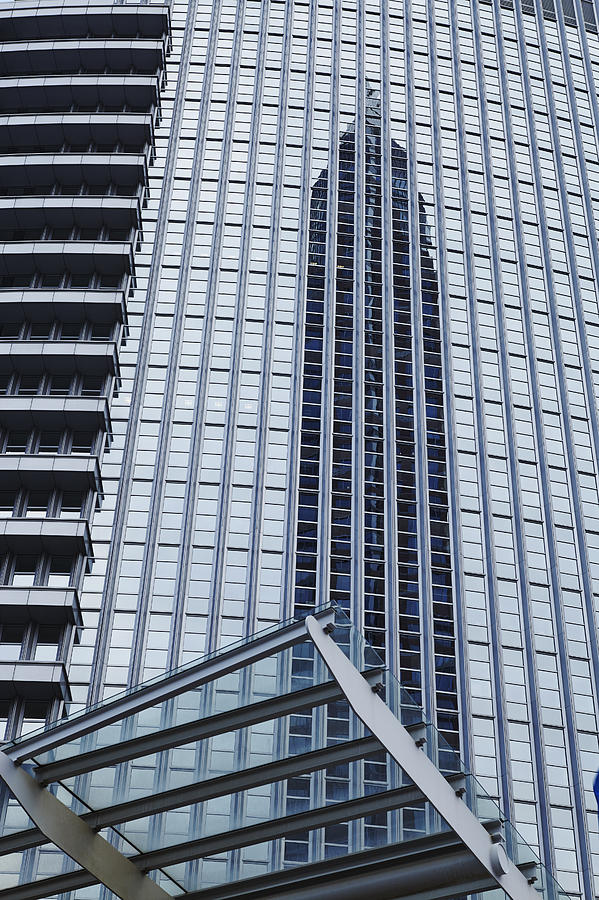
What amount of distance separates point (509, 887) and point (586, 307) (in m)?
48.9

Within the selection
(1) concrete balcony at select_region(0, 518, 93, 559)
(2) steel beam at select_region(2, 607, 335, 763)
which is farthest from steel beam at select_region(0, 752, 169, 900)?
(1) concrete balcony at select_region(0, 518, 93, 559)

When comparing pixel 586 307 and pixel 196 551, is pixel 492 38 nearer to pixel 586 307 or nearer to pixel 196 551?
pixel 586 307

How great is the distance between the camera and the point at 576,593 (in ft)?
166

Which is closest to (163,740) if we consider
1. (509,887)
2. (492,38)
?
(509,887)

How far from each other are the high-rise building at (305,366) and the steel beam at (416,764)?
15.5 metres

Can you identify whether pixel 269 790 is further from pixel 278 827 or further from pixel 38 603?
pixel 38 603

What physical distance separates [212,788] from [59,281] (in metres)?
40.1

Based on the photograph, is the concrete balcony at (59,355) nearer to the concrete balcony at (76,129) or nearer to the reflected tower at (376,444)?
the reflected tower at (376,444)

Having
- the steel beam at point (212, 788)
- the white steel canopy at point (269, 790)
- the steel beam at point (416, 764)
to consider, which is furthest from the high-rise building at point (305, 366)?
the steel beam at point (416, 764)

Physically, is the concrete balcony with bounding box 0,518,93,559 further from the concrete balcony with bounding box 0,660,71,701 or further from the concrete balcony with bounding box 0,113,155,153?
the concrete balcony with bounding box 0,113,155,153

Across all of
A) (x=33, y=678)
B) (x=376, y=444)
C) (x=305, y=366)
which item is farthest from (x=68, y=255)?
(x=33, y=678)

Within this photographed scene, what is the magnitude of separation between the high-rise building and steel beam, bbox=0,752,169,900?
13.4 metres

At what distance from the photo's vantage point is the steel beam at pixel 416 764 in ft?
59.1

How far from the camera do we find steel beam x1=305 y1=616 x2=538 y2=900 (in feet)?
59.1
